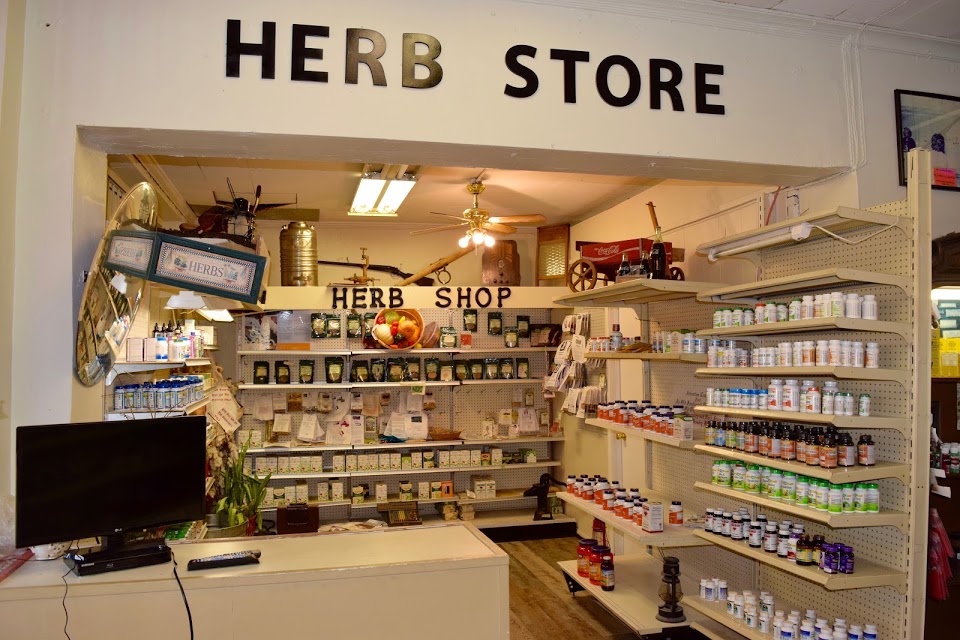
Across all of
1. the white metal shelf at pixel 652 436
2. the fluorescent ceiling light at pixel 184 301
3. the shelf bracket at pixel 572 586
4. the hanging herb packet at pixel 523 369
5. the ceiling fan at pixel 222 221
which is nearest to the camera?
the fluorescent ceiling light at pixel 184 301

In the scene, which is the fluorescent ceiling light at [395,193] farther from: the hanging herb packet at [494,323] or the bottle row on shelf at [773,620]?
the bottle row on shelf at [773,620]

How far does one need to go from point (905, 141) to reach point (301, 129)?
314 centimetres

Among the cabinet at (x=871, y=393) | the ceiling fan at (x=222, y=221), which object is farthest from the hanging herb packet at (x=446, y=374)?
the cabinet at (x=871, y=393)

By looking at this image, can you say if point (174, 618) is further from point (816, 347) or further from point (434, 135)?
point (816, 347)

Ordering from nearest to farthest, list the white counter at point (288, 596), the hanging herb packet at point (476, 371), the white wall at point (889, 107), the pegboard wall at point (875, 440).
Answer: the white counter at point (288, 596) < the pegboard wall at point (875, 440) < the white wall at point (889, 107) < the hanging herb packet at point (476, 371)

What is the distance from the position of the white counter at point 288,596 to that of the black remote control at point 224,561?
0.02 meters

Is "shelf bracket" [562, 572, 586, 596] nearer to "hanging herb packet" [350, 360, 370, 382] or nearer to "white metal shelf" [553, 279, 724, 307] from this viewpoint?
"white metal shelf" [553, 279, 724, 307]

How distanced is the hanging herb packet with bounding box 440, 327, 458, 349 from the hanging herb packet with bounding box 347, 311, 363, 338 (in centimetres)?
85

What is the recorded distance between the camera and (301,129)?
3.10 meters

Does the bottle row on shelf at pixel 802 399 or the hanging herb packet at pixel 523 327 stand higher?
the hanging herb packet at pixel 523 327

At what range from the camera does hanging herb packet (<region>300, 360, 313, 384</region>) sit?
7.33 meters

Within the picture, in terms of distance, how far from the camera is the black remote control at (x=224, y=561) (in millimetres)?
2705

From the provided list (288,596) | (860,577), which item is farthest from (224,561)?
(860,577)

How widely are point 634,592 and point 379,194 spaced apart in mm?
3874
